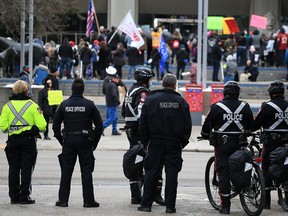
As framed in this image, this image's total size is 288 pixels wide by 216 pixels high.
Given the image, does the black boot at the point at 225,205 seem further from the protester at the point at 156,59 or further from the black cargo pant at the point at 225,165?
the protester at the point at 156,59

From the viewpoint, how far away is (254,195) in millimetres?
10734

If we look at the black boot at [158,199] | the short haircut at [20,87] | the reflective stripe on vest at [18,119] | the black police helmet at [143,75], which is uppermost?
the black police helmet at [143,75]

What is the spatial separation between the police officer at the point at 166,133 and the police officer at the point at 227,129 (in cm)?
41

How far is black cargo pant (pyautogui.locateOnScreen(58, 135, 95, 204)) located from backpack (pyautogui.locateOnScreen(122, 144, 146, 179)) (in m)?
0.49

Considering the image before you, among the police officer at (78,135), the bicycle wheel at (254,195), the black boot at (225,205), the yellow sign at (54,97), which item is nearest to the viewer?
the bicycle wheel at (254,195)

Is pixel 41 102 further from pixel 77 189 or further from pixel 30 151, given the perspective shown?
pixel 30 151

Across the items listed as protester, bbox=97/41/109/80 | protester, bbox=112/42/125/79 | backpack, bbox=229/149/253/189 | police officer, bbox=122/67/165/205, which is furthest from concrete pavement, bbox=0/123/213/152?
protester, bbox=112/42/125/79

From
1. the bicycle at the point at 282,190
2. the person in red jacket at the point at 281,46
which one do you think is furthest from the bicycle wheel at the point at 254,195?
the person in red jacket at the point at 281,46

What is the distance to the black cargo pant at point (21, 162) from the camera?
1145cm

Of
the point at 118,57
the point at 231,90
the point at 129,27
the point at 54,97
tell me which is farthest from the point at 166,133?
the point at 118,57

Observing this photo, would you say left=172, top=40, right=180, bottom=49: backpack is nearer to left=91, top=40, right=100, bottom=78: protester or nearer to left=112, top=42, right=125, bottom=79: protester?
left=91, top=40, right=100, bottom=78: protester

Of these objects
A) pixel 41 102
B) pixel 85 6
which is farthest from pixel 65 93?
pixel 85 6

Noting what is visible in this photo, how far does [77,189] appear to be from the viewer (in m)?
13.3

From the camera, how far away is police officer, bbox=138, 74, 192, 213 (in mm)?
10844
